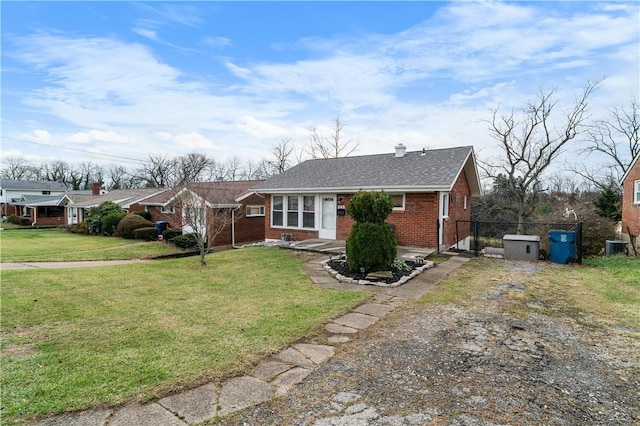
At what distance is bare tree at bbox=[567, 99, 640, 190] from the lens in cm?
2559

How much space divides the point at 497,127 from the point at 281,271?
23.5 meters

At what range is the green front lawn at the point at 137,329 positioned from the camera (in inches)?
122

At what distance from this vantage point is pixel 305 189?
14578 mm

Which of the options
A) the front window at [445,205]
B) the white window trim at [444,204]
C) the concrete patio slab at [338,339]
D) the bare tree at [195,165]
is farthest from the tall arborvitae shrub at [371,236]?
the bare tree at [195,165]

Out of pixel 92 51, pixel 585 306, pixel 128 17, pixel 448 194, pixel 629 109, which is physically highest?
pixel 629 109

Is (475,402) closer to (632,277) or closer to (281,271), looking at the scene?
(281,271)

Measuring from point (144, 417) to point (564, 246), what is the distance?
11907 millimetres

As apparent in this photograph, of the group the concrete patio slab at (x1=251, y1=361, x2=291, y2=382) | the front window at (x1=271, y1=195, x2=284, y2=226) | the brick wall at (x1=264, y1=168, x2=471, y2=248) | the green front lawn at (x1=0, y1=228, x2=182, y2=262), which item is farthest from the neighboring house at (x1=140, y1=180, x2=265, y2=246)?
the concrete patio slab at (x1=251, y1=361, x2=291, y2=382)

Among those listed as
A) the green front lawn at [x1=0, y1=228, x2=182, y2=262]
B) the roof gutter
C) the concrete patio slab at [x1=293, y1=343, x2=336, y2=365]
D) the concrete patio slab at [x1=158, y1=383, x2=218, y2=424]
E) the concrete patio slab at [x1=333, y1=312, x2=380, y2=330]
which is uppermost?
the roof gutter

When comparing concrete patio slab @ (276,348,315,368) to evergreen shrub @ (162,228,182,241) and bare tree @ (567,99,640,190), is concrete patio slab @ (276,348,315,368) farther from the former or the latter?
bare tree @ (567,99,640,190)

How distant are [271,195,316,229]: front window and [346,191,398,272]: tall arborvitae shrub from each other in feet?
21.2

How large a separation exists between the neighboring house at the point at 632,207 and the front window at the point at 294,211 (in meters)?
13.7

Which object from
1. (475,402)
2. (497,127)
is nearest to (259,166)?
(497,127)

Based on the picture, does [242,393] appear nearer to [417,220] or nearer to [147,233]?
[417,220]
